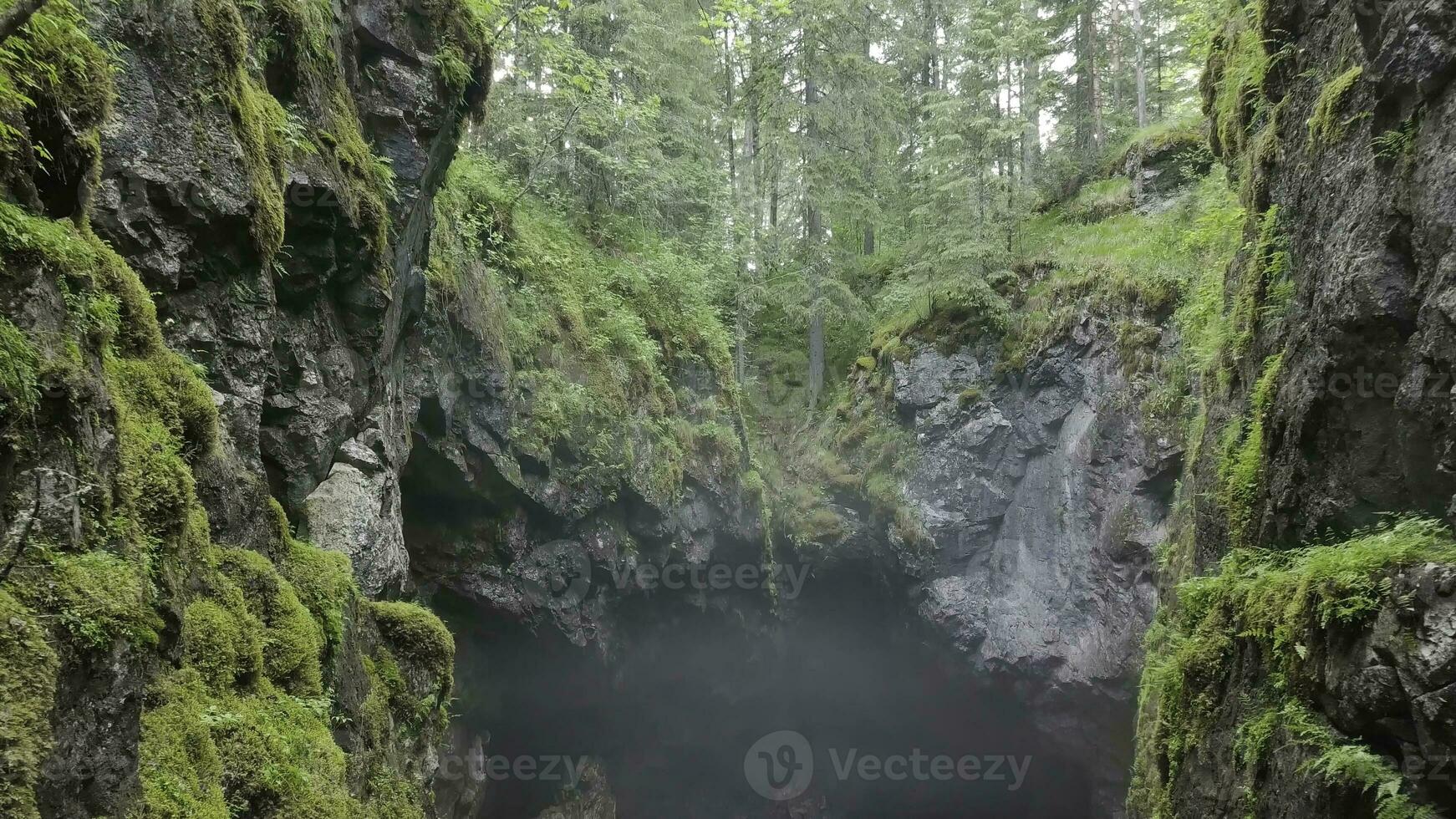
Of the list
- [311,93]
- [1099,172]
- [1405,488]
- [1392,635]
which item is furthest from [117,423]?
[1099,172]

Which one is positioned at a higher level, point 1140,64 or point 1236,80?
point 1140,64

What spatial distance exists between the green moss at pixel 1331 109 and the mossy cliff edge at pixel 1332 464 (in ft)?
0.08

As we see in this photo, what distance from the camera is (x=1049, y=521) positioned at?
15.9 metres

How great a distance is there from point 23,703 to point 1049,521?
1629cm

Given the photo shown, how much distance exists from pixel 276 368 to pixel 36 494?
3.76 metres

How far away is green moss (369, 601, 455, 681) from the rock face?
1220 centimetres

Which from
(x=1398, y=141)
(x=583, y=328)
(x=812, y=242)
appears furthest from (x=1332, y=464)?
(x=812, y=242)

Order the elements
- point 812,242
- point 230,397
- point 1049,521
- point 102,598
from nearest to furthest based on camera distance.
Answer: point 102,598 < point 230,397 < point 1049,521 < point 812,242

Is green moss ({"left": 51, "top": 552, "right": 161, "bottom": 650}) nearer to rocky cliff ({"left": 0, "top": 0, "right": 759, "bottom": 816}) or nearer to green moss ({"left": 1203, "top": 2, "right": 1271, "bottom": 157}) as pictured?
rocky cliff ({"left": 0, "top": 0, "right": 759, "bottom": 816})

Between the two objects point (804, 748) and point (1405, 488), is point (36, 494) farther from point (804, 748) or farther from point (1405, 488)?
point (804, 748)

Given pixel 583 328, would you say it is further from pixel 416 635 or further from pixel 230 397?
pixel 230 397

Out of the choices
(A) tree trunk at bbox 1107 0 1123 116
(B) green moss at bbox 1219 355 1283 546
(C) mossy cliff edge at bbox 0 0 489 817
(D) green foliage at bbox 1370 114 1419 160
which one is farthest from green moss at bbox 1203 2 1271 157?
(A) tree trunk at bbox 1107 0 1123 116

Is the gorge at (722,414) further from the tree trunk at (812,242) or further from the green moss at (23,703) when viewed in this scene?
the tree trunk at (812,242)

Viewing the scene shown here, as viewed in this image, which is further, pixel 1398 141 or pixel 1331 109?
pixel 1331 109
